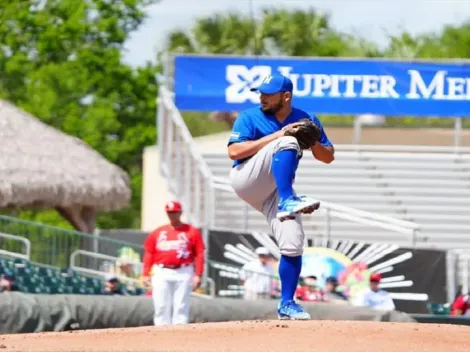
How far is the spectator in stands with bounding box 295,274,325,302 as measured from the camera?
16625 millimetres

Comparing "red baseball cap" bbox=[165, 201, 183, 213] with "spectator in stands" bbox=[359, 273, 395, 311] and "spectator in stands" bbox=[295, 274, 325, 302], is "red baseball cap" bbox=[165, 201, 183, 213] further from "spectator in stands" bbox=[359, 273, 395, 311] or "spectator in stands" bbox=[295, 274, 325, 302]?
"spectator in stands" bbox=[359, 273, 395, 311]

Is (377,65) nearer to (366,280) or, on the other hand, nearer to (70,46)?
(366,280)

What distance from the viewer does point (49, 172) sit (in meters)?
21.9

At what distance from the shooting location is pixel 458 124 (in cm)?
2269

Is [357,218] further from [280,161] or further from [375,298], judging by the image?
[280,161]

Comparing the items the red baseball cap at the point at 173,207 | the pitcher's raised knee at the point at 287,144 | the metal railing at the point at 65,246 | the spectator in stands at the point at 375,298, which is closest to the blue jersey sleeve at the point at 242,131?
the pitcher's raised knee at the point at 287,144

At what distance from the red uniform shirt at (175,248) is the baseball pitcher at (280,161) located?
191 inches

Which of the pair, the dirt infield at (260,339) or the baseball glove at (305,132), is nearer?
the dirt infield at (260,339)

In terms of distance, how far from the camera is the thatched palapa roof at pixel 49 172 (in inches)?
835

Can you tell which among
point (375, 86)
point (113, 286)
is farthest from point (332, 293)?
point (375, 86)

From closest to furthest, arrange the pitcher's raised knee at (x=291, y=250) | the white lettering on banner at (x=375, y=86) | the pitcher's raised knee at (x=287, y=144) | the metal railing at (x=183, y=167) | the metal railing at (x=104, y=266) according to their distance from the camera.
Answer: the pitcher's raised knee at (x=287, y=144) → the pitcher's raised knee at (x=291, y=250) → the metal railing at (x=104, y=266) → the metal railing at (x=183, y=167) → the white lettering on banner at (x=375, y=86)

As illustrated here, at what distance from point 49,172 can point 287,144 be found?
45.3ft

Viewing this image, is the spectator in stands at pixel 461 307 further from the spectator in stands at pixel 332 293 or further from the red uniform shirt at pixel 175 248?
the red uniform shirt at pixel 175 248

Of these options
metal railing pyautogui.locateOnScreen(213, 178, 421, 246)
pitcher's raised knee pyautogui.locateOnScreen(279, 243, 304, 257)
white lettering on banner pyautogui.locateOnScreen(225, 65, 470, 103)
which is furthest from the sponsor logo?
pitcher's raised knee pyautogui.locateOnScreen(279, 243, 304, 257)
